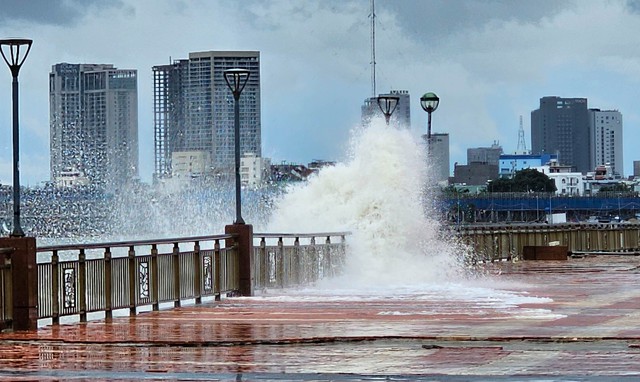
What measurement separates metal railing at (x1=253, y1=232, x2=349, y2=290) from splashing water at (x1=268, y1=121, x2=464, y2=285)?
1731 mm

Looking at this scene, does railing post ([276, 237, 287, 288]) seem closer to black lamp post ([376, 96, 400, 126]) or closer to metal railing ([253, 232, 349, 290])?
metal railing ([253, 232, 349, 290])

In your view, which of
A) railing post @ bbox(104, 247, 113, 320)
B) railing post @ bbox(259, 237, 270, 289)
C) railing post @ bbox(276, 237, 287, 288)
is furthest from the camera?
railing post @ bbox(276, 237, 287, 288)

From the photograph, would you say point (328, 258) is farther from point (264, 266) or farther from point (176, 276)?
point (176, 276)

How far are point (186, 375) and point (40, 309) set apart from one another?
7.23 metres

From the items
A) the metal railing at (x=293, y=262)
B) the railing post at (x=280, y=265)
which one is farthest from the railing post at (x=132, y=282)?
the railing post at (x=280, y=265)

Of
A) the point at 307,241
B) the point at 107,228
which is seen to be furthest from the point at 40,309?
the point at 107,228

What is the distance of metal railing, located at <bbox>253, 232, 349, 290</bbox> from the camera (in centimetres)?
2905

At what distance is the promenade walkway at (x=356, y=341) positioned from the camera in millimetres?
14531

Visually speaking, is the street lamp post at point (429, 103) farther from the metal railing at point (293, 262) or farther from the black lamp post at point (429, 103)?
the metal railing at point (293, 262)

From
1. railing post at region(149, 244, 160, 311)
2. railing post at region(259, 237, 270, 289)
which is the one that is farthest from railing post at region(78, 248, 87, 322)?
railing post at region(259, 237, 270, 289)

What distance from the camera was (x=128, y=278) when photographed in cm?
2369

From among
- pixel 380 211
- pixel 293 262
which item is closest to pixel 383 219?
pixel 380 211

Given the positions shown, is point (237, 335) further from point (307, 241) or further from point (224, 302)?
point (307, 241)

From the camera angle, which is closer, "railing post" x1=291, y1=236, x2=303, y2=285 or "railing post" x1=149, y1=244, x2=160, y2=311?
"railing post" x1=149, y1=244, x2=160, y2=311
